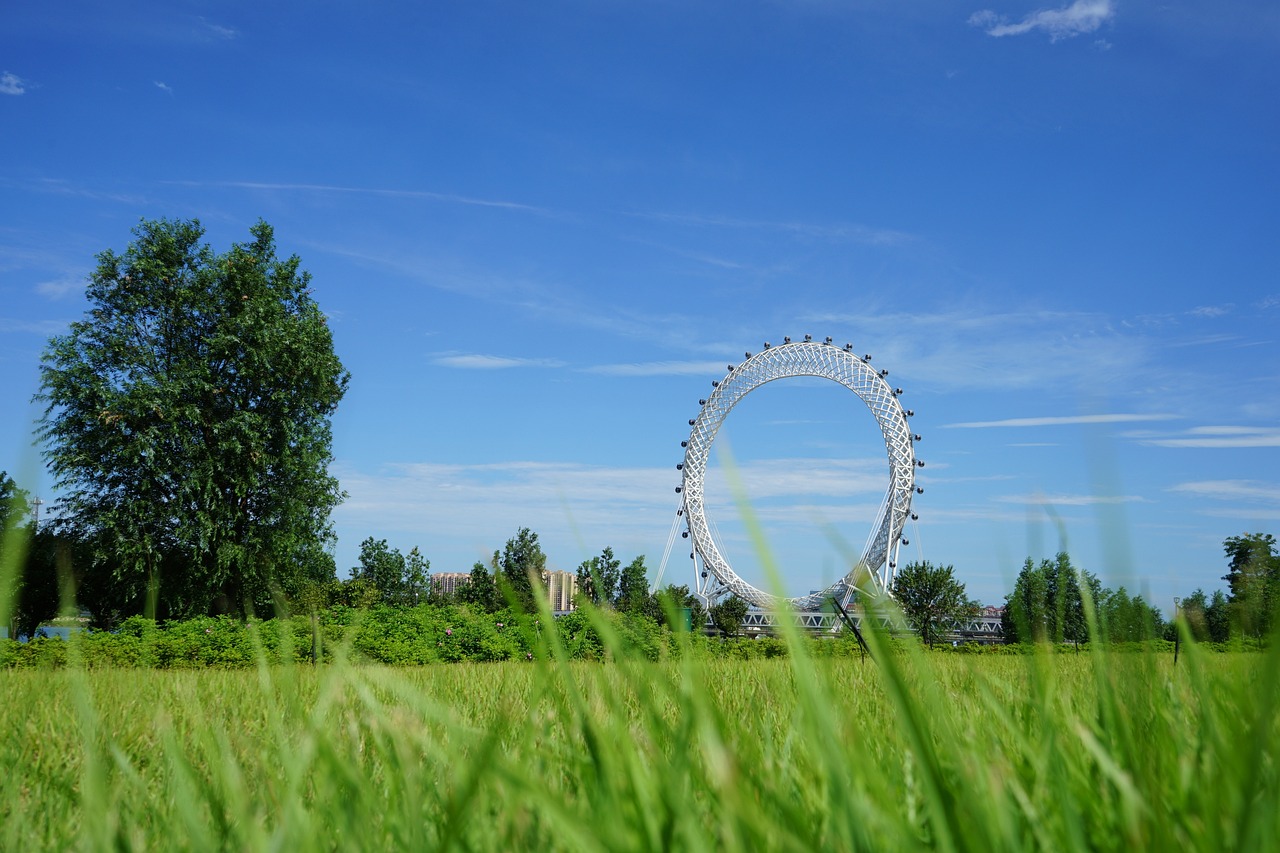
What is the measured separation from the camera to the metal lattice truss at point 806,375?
102 feet

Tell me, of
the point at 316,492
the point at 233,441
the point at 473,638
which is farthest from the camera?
the point at 316,492

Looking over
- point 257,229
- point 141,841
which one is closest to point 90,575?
point 257,229

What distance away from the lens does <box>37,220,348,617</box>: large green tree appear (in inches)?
857

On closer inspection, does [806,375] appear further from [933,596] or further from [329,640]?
[329,640]

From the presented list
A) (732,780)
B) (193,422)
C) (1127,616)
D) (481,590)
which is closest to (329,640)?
(1127,616)

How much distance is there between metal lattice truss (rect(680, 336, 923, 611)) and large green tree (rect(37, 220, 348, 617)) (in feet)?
43.3

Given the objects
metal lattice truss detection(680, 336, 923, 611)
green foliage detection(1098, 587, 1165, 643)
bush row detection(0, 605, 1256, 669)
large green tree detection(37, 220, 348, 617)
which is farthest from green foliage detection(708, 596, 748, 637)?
green foliage detection(1098, 587, 1165, 643)

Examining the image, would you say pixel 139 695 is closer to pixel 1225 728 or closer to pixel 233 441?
pixel 1225 728

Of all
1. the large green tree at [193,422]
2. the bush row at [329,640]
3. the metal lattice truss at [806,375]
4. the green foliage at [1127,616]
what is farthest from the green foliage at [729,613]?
the green foliage at [1127,616]

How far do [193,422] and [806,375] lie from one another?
21.2 meters

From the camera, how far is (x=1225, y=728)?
137 centimetres

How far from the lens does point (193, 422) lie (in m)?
22.5

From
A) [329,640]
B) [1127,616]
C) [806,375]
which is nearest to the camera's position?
[1127,616]

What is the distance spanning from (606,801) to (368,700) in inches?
10.6
